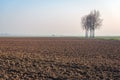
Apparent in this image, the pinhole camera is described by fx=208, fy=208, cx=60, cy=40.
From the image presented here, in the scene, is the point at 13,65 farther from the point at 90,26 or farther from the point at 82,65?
the point at 90,26

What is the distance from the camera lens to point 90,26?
101 metres

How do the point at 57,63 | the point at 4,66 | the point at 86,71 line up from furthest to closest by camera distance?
the point at 57,63, the point at 4,66, the point at 86,71

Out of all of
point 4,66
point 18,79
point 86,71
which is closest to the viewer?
point 18,79

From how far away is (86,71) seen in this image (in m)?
14.1

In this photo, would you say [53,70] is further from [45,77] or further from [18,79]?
[18,79]

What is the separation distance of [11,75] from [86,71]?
4972 millimetres

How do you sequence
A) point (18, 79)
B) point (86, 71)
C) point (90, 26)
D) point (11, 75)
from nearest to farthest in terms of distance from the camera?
point (18, 79), point (11, 75), point (86, 71), point (90, 26)

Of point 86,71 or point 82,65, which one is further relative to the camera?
point 82,65

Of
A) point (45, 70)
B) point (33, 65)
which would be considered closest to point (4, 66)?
point (33, 65)

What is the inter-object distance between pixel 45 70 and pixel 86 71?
2807 mm

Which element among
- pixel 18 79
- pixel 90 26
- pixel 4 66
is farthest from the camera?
pixel 90 26

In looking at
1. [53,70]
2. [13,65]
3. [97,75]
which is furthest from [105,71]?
[13,65]

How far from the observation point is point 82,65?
15.9 m

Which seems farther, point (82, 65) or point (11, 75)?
point (82, 65)
